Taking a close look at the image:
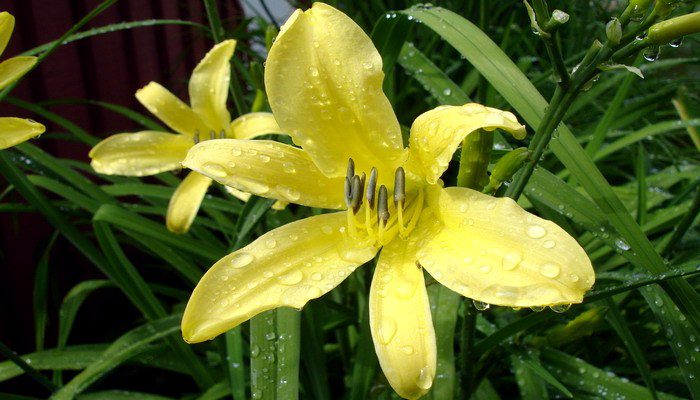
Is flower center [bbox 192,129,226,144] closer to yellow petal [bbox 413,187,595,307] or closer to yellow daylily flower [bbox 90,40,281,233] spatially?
yellow daylily flower [bbox 90,40,281,233]

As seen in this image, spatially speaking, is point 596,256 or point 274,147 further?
point 596,256

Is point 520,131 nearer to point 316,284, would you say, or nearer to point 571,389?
→ point 316,284

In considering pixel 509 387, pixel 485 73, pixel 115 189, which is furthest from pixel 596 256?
pixel 115 189

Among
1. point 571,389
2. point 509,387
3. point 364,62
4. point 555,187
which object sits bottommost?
point 509,387

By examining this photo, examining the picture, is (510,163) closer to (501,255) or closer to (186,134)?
(501,255)

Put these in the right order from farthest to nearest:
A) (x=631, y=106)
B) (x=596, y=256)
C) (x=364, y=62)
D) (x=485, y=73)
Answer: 1. (x=631, y=106)
2. (x=596, y=256)
3. (x=485, y=73)
4. (x=364, y=62)

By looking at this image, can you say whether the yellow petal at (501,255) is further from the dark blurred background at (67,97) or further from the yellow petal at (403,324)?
the dark blurred background at (67,97)

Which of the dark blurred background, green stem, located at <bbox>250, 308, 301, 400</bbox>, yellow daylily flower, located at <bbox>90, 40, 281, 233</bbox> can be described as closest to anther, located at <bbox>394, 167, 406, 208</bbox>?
green stem, located at <bbox>250, 308, 301, 400</bbox>

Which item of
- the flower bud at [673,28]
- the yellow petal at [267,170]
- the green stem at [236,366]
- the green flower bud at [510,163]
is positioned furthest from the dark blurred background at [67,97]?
the flower bud at [673,28]
